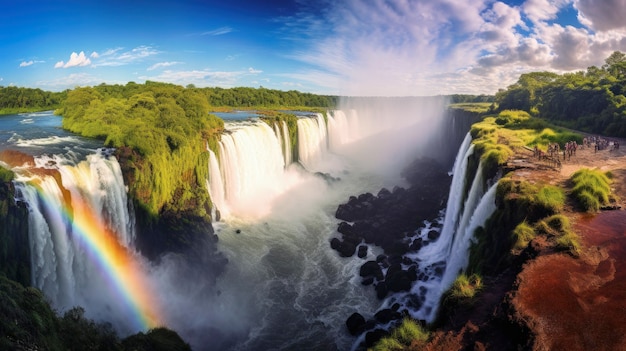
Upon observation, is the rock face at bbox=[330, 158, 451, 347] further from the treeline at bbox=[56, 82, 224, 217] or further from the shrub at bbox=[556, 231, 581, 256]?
the treeline at bbox=[56, 82, 224, 217]

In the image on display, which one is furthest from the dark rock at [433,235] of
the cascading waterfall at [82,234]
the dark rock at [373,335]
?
the cascading waterfall at [82,234]

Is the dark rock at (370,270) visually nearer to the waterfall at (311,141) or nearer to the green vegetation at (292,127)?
the green vegetation at (292,127)

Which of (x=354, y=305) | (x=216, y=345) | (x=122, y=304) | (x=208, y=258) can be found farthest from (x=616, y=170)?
(x=122, y=304)

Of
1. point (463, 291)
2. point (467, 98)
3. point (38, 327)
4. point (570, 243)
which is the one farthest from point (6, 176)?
point (467, 98)

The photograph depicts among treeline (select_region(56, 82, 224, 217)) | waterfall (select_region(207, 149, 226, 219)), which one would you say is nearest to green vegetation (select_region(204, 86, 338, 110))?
treeline (select_region(56, 82, 224, 217))

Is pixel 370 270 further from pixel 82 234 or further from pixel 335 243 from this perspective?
pixel 82 234

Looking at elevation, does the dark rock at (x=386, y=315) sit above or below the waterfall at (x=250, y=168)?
below
